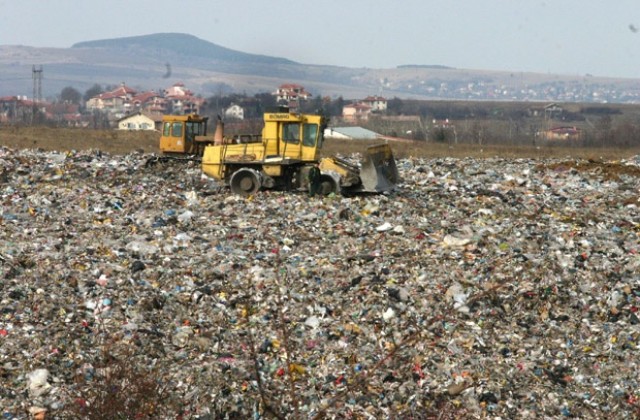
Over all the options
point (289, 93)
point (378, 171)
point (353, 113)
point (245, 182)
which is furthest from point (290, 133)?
point (353, 113)

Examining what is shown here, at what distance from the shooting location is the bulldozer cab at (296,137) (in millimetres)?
15398

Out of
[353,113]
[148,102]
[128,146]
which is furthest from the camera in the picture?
[148,102]

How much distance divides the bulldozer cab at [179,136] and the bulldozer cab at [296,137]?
5256 millimetres

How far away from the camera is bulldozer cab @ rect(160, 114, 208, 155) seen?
2025cm

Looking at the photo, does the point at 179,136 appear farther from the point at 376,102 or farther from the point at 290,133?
the point at 376,102

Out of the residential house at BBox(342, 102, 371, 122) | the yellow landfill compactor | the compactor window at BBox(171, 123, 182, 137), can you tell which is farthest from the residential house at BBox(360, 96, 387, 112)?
the yellow landfill compactor

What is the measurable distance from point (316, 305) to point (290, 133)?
6.52m

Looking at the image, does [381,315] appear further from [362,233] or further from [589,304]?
[362,233]

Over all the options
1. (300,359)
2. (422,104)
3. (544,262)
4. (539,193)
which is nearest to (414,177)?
(539,193)

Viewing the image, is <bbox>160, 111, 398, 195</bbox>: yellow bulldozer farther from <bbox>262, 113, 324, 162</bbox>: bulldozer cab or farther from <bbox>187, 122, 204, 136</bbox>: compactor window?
<bbox>187, 122, 204, 136</bbox>: compactor window

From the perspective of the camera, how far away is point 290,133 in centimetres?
1547

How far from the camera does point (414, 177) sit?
18422 millimetres

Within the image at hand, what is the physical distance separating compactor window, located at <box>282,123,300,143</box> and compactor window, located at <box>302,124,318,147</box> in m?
0.11

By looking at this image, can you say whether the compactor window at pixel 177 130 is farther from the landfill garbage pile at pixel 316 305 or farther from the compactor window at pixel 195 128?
the landfill garbage pile at pixel 316 305
